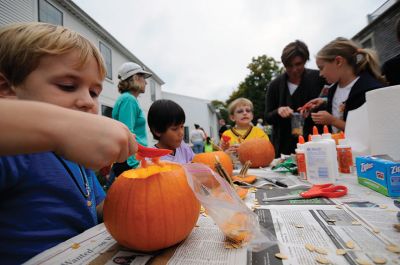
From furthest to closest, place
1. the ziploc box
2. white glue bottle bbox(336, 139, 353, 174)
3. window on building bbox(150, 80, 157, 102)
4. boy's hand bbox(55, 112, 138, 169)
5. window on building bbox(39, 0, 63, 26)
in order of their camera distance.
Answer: window on building bbox(150, 80, 157, 102) < window on building bbox(39, 0, 63, 26) < white glue bottle bbox(336, 139, 353, 174) < the ziploc box < boy's hand bbox(55, 112, 138, 169)

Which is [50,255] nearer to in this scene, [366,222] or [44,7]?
[366,222]

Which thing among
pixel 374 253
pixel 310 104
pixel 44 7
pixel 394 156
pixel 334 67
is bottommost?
pixel 374 253

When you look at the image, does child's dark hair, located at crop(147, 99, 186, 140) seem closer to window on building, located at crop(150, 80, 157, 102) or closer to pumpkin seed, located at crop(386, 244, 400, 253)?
pumpkin seed, located at crop(386, 244, 400, 253)

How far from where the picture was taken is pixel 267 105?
2.51 metres

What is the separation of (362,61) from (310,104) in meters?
0.46

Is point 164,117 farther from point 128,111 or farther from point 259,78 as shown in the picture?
point 259,78

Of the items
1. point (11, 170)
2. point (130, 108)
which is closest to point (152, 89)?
point (130, 108)

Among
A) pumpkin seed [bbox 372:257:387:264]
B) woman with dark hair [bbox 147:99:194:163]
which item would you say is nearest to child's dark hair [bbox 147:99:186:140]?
woman with dark hair [bbox 147:99:194:163]

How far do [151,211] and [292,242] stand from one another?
1.11 feet

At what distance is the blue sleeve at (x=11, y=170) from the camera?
21.3 inches

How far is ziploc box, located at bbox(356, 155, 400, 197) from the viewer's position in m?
0.77

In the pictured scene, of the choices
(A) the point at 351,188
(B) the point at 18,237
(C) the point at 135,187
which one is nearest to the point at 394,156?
(A) the point at 351,188

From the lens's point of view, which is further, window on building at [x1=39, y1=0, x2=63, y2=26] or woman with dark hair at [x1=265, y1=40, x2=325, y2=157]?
window on building at [x1=39, y1=0, x2=63, y2=26]

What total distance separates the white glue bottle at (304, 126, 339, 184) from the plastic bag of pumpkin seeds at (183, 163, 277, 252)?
0.55 m
